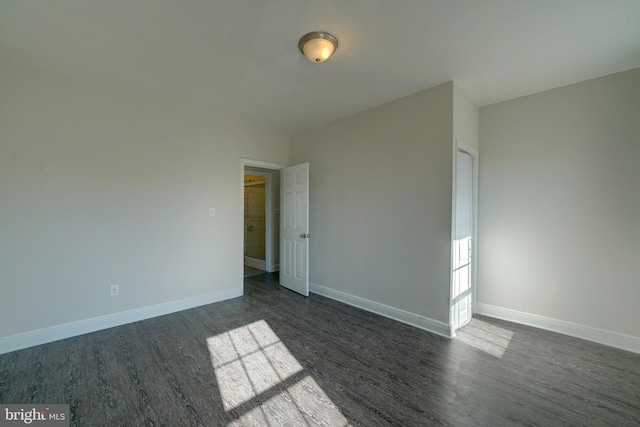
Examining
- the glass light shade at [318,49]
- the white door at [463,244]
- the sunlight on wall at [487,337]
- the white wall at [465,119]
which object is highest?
the glass light shade at [318,49]

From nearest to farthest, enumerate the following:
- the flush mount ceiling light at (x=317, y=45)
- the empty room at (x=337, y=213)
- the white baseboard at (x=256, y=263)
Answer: the empty room at (x=337, y=213), the flush mount ceiling light at (x=317, y=45), the white baseboard at (x=256, y=263)

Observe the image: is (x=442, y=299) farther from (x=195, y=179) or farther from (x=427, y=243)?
(x=195, y=179)

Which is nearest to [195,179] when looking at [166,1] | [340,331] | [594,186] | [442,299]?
[166,1]

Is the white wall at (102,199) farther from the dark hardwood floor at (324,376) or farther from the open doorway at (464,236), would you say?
the open doorway at (464,236)

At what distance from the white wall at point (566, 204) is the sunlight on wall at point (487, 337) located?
0.45 m

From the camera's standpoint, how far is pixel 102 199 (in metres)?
2.82

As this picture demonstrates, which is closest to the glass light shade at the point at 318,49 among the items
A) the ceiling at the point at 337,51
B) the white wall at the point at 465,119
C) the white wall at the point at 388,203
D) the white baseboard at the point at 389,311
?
the ceiling at the point at 337,51

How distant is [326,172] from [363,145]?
2.56 ft

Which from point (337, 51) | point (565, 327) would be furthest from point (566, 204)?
point (337, 51)

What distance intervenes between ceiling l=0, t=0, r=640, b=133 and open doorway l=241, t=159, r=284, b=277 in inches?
99.7

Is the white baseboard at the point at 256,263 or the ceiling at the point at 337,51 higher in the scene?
the ceiling at the point at 337,51

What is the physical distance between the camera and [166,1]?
168 cm

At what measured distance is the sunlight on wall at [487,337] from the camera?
97.3 inches

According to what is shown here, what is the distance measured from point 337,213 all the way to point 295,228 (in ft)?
2.66
